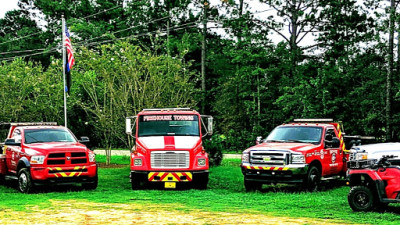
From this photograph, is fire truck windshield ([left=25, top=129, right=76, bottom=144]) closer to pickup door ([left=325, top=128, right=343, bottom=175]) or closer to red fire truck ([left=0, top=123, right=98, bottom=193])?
red fire truck ([left=0, top=123, right=98, bottom=193])

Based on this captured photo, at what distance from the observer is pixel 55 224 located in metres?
12.0

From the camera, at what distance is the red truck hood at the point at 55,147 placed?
59.9 ft

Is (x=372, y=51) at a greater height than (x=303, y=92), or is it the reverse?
(x=372, y=51)

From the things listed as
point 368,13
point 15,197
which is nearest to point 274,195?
point 15,197

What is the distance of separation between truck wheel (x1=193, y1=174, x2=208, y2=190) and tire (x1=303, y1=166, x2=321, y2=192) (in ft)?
9.54

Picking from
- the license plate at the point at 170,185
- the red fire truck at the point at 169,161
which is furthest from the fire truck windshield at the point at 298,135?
the license plate at the point at 170,185

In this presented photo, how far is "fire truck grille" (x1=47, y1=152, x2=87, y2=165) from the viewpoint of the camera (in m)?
18.1

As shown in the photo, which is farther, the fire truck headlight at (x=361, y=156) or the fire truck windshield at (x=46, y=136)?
the fire truck windshield at (x=46, y=136)

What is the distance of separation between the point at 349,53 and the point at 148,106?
17919mm

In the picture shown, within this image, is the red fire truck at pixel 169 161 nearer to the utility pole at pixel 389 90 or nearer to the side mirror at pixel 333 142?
the side mirror at pixel 333 142

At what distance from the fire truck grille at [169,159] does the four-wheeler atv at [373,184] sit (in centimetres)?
582

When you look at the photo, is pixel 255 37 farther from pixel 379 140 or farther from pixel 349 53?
pixel 379 140

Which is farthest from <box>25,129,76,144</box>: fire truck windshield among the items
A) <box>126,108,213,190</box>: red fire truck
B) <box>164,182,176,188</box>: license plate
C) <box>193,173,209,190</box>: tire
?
<box>193,173,209,190</box>: tire

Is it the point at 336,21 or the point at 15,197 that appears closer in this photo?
the point at 15,197
